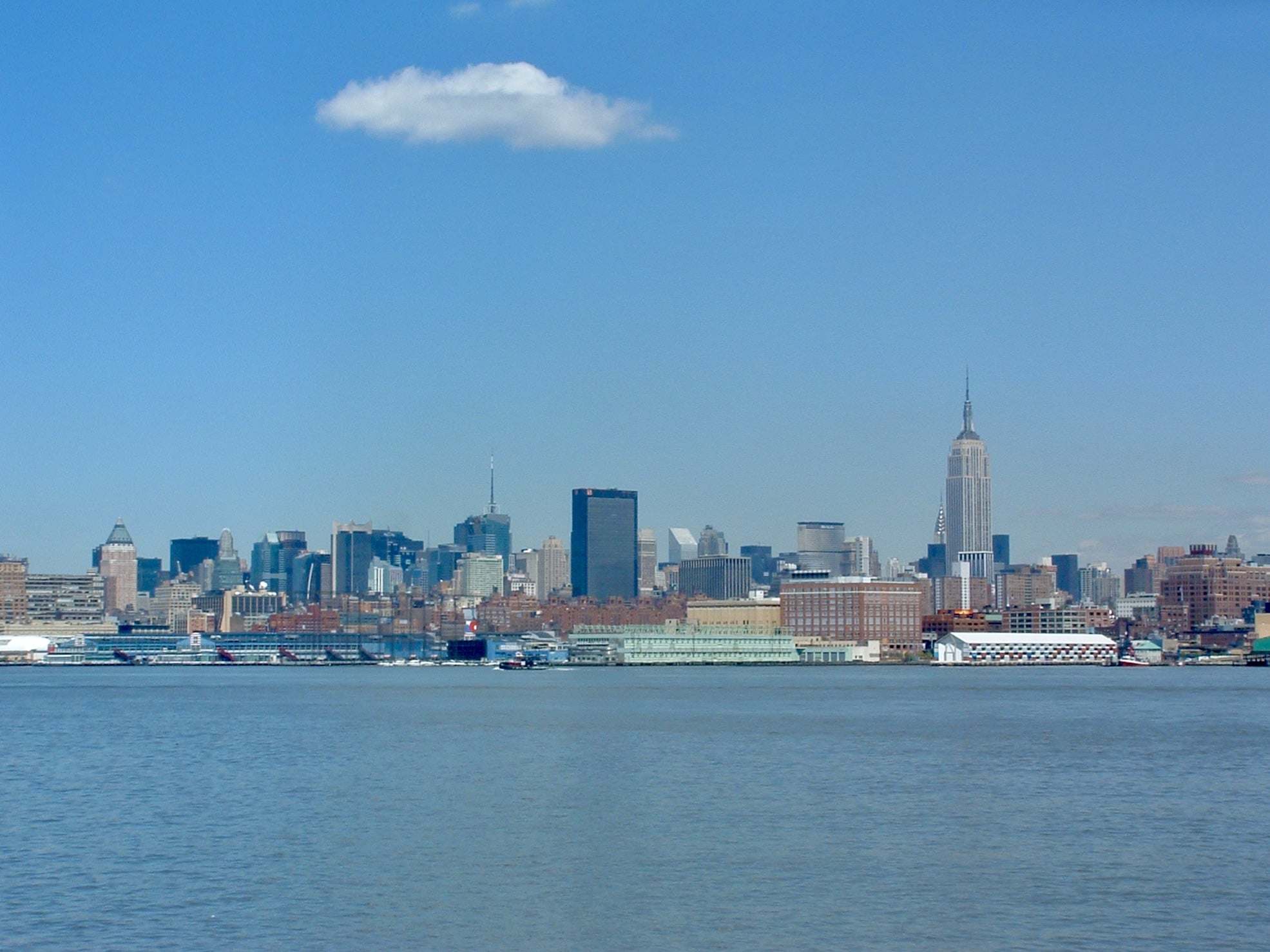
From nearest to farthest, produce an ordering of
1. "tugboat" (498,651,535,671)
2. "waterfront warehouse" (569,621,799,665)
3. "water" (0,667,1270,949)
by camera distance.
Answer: "water" (0,667,1270,949) → "tugboat" (498,651,535,671) → "waterfront warehouse" (569,621,799,665)

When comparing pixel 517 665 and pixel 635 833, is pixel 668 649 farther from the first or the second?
pixel 635 833

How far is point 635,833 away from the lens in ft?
120

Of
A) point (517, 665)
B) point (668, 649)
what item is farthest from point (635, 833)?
point (668, 649)

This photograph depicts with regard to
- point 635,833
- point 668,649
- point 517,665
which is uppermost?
point 635,833

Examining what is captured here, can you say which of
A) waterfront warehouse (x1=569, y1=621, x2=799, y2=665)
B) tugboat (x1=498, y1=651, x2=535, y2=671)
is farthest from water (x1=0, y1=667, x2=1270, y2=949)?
waterfront warehouse (x1=569, y1=621, x2=799, y2=665)

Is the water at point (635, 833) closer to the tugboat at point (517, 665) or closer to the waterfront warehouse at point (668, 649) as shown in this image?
the tugboat at point (517, 665)

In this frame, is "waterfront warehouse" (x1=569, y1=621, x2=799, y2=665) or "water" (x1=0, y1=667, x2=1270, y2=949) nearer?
"water" (x1=0, y1=667, x2=1270, y2=949)

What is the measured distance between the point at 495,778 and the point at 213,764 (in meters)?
10.4

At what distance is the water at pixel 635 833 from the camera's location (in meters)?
27.5

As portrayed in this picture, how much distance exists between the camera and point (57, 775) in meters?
50.2

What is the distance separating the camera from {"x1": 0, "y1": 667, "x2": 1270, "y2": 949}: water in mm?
27469

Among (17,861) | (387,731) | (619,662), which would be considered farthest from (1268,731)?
(619,662)

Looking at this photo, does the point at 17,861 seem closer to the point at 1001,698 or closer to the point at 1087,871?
the point at 1087,871

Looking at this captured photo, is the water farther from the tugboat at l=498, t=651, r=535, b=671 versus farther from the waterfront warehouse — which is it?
the waterfront warehouse
